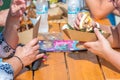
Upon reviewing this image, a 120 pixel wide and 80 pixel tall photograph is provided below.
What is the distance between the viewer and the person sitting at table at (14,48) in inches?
57.3

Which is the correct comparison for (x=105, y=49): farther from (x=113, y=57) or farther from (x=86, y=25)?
(x=86, y=25)

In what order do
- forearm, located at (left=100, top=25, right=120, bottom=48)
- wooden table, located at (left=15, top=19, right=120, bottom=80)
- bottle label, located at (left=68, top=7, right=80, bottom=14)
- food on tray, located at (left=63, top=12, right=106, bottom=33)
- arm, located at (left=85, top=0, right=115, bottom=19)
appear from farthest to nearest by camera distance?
1. arm, located at (left=85, top=0, right=115, bottom=19)
2. bottle label, located at (left=68, top=7, right=80, bottom=14)
3. forearm, located at (left=100, top=25, right=120, bottom=48)
4. food on tray, located at (left=63, top=12, right=106, bottom=33)
5. wooden table, located at (left=15, top=19, right=120, bottom=80)

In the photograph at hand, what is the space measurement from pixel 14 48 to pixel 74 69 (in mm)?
420

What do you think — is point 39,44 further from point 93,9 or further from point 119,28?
point 93,9

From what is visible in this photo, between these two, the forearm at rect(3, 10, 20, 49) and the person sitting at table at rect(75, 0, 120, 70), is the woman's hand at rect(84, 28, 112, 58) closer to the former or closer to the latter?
the person sitting at table at rect(75, 0, 120, 70)

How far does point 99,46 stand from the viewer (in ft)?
5.73

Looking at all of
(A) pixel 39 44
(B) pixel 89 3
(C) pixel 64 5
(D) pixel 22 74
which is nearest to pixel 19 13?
(A) pixel 39 44

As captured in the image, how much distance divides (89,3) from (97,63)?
98cm

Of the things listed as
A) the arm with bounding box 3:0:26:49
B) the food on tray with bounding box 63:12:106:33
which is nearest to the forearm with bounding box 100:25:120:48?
the food on tray with bounding box 63:12:106:33

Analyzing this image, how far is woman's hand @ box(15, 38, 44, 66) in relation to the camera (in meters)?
1.66

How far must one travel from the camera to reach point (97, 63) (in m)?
1.74

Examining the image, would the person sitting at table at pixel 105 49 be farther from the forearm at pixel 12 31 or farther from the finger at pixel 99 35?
the forearm at pixel 12 31

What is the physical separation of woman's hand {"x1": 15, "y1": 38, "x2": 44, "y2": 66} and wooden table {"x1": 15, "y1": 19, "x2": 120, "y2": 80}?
61mm

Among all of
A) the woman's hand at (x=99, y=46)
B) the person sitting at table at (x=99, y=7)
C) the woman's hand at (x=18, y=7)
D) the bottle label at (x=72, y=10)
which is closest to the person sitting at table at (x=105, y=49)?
the woman's hand at (x=99, y=46)
